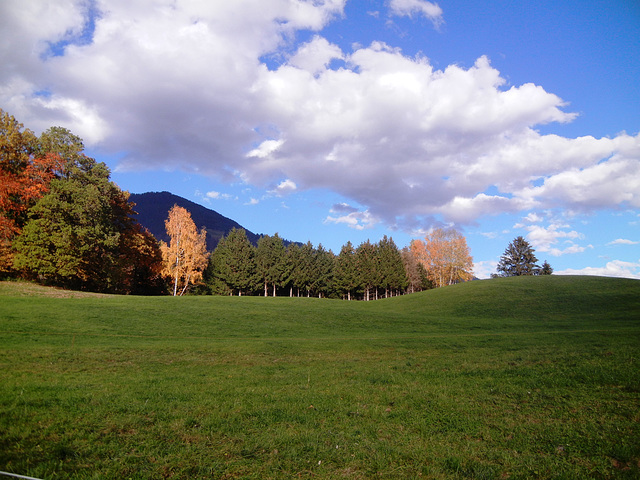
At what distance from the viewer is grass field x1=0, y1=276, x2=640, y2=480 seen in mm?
5355

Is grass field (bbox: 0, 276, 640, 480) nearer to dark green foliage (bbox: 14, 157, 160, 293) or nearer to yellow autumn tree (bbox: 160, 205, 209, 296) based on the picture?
A: dark green foliage (bbox: 14, 157, 160, 293)

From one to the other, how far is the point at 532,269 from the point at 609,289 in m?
56.3

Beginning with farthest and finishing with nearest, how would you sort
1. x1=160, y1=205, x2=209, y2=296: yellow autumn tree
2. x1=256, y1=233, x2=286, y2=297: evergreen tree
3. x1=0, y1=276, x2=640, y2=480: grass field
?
x1=256, y1=233, x2=286, y2=297: evergreen tree
x1=160, y1=205, x2=209, y2=296: yellow autumn tree
x1=0, y1=276, x2=640, y2=480: grass field

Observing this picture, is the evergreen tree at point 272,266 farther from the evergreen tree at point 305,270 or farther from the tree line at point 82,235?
the evergreen tree at point 305,270

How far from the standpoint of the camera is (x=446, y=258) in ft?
276

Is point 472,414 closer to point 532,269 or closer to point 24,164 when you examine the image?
point 24,164

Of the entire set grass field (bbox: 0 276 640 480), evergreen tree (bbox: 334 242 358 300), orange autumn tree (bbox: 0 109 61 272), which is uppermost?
orange autumn tree (bbox: 0 109 61 272)

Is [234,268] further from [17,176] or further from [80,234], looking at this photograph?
[17,176]

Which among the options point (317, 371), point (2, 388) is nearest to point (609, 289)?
point (317, 371)

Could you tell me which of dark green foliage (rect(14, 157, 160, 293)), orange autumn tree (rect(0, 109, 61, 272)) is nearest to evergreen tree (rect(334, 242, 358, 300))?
dark green foliage (rect(14, 157, 160, 293))

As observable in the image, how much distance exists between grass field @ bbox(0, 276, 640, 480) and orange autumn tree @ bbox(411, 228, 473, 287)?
6857 cm

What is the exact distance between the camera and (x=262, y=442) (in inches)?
241

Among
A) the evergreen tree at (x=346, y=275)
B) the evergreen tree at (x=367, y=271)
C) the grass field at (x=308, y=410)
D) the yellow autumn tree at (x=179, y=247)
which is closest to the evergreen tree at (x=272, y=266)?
the evergreen tree at (x=346, y=275)

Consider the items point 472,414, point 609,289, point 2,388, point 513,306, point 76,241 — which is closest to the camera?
point 472,414
